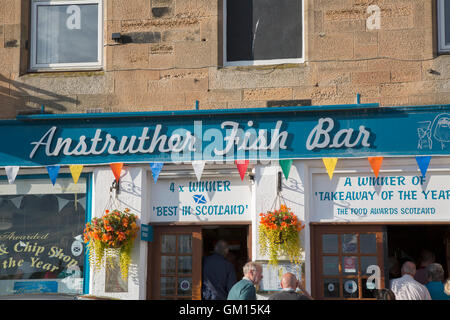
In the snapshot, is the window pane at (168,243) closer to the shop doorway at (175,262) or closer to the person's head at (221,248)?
the shop doorway at (175,262)

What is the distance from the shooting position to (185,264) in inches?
410

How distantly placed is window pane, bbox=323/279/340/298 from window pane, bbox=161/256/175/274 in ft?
7.71

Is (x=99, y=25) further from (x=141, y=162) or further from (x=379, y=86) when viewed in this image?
(x=379, y=86)

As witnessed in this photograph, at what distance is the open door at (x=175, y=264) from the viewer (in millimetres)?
10336

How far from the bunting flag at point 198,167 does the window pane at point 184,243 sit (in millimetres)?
973

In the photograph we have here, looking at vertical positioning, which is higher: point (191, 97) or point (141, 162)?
point (191, 97)

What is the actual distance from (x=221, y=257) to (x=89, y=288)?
209 cm

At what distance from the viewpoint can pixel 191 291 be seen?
33.9 feet

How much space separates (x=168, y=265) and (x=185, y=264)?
27 centimetres

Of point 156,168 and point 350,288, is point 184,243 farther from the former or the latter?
point 350,288

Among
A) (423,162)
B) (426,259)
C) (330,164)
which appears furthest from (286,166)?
(426,259)
